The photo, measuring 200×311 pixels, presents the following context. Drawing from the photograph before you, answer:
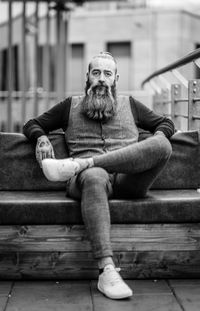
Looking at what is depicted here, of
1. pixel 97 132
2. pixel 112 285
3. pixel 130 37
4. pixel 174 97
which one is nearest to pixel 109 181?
pixel 97 132

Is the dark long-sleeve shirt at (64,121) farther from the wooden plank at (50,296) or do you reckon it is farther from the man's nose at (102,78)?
the wooden plank at (50,296)

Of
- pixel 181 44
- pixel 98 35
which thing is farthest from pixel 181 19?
pixel 98 35

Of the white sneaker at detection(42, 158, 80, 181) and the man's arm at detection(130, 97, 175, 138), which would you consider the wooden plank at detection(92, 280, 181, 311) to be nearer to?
the white sneaker at detection(42, 158, 80, 181)

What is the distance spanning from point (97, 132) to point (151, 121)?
32 cm

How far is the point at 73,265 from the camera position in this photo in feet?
10.6

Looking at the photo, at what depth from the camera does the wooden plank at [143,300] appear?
280 cm

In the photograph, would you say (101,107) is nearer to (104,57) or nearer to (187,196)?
(104,57)

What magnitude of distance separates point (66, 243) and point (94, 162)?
17.3 inches

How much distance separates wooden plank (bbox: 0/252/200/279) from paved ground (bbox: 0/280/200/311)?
40mm

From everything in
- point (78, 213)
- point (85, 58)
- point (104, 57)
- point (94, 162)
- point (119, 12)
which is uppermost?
point (119, 12)

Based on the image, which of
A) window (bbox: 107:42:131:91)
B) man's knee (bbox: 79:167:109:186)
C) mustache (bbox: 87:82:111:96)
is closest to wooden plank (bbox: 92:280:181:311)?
man's knee (bbox: 79:167:109:186)

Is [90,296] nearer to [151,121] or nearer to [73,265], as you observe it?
[73,265]

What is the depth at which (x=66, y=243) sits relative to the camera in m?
3.21

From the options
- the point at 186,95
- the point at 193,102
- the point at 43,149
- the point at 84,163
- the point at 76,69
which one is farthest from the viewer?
the point at 76,69
